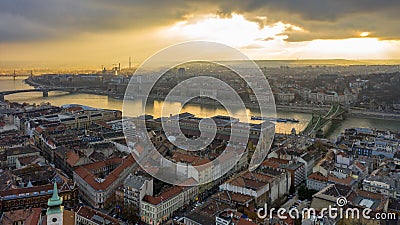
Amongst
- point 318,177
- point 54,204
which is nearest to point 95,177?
point 54,204

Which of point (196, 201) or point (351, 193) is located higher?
point (351, 193)

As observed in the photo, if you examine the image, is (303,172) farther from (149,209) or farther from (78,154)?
(78,154)

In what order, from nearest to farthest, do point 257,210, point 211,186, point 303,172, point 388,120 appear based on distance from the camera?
point 257,210
point 211,186
point 303,172
point 388,120

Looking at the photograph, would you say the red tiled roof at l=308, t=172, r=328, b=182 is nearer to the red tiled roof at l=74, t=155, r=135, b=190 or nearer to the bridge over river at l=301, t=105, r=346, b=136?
the red tiled roof at l=74, t=155, r=135, b=190

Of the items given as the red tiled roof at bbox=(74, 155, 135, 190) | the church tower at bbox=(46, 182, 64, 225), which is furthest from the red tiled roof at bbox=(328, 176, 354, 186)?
the church tower at bbox=(46, 182, 64, 225)

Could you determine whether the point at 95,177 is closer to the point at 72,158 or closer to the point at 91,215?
the point at 72,158

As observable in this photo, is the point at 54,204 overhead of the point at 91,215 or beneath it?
overhead

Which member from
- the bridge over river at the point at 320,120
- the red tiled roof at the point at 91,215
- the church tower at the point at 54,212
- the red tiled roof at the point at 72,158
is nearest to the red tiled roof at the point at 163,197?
the red tiled roof at the point at 91,215

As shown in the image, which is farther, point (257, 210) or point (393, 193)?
point (393, 193)

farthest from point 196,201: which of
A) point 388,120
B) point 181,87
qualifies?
point 181,87
